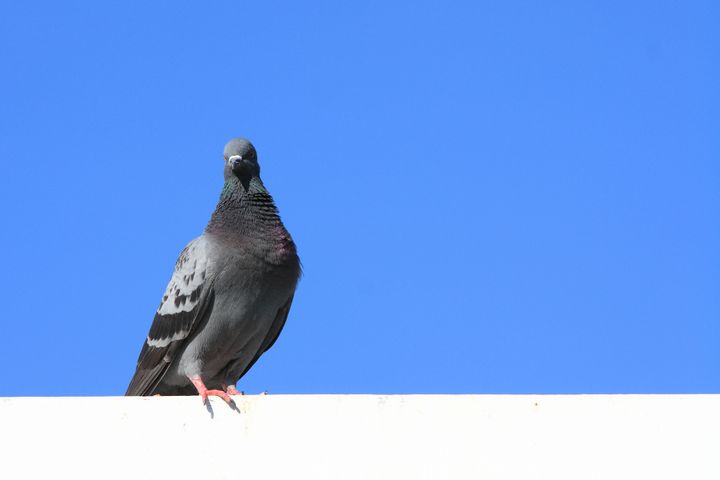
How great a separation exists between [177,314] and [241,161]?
1496 millimetres

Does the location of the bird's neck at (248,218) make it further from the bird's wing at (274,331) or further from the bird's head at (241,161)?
the bird's wing at (274,331)

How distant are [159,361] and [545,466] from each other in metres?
4.10

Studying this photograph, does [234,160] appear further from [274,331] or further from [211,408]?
[211,408]

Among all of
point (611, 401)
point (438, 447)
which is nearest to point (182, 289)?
A: point (438, 447)

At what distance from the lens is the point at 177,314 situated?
29.0 ft

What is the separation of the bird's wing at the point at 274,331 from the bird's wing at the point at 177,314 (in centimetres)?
80

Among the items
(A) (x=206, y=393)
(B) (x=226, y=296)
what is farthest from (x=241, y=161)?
(A) (x=206, y=393)

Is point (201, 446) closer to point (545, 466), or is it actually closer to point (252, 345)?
point (545, 466)

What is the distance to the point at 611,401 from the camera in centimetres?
618

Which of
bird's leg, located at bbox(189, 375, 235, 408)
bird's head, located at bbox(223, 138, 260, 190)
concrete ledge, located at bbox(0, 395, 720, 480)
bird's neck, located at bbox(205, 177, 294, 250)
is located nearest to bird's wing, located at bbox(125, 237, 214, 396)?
bird's neck, located at bbox(205, 177, 294, 250)

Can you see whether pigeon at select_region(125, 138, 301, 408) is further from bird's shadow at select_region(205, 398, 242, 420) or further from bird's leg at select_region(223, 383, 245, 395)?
bird's shadow at select_region(205, 398, 242, 420)

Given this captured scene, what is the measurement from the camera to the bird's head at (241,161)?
9203mm

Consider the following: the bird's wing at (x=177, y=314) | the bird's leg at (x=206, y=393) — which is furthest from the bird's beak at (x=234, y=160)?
the bird's leg at (x=206, y=393)

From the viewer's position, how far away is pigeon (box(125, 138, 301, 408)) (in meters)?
8.67
